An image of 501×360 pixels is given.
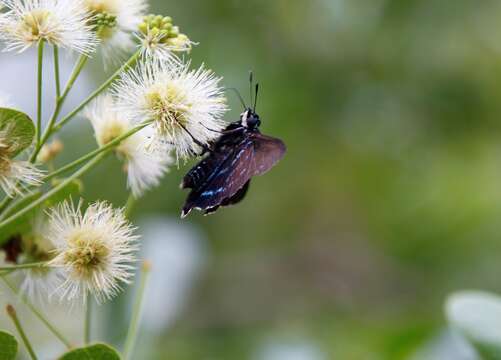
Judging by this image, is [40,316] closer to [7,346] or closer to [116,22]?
[7,346]

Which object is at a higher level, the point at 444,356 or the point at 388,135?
the point at 388,135

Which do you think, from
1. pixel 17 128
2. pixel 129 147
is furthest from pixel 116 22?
pixel 17 128

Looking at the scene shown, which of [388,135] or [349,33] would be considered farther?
[388,135]

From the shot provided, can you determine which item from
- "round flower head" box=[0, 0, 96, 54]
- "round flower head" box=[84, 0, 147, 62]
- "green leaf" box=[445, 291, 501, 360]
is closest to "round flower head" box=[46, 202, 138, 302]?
"round flower head" box=[0, 0, 96, 54]

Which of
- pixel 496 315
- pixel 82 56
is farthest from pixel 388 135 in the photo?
pixel 82 56

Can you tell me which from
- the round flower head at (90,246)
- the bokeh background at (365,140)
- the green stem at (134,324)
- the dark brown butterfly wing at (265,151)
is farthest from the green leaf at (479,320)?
the bokeh background at (365,140)

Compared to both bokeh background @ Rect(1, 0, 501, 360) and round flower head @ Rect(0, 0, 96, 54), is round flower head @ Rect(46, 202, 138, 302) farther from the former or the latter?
bokeh background @ Rect(1, 0, 501, 360)

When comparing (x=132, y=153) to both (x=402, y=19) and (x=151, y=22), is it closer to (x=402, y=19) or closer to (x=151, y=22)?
(x=151, y=22)
